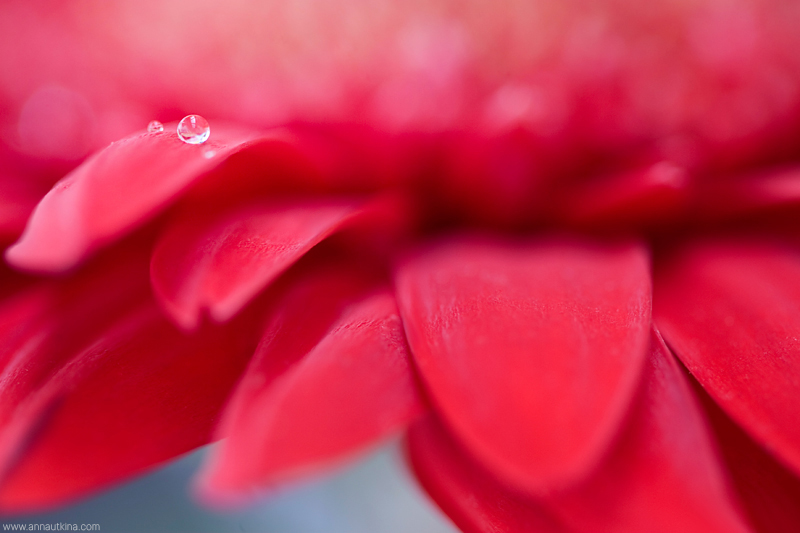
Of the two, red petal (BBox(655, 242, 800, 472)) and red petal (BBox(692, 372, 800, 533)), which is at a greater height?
red petal (BBox(655, 242, 800, 472))

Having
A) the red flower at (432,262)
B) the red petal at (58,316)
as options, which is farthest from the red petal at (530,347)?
the red petal at (58,316)

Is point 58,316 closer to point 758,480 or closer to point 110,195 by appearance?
point 110,195

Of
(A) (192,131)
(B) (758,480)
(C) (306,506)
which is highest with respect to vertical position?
(A) (192,131)

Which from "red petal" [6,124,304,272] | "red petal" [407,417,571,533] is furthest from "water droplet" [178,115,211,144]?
"red petal" [407,417,571,533]

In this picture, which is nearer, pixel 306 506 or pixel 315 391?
pixel 315 391

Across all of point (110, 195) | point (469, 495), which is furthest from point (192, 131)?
point (469, 495)

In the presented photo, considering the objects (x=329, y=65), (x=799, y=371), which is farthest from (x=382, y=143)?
(x=799, y=371)

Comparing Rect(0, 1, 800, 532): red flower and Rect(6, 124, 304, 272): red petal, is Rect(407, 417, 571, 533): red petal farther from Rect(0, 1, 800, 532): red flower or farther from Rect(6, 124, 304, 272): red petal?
Rect(6, 124, 304, 272): red petal
